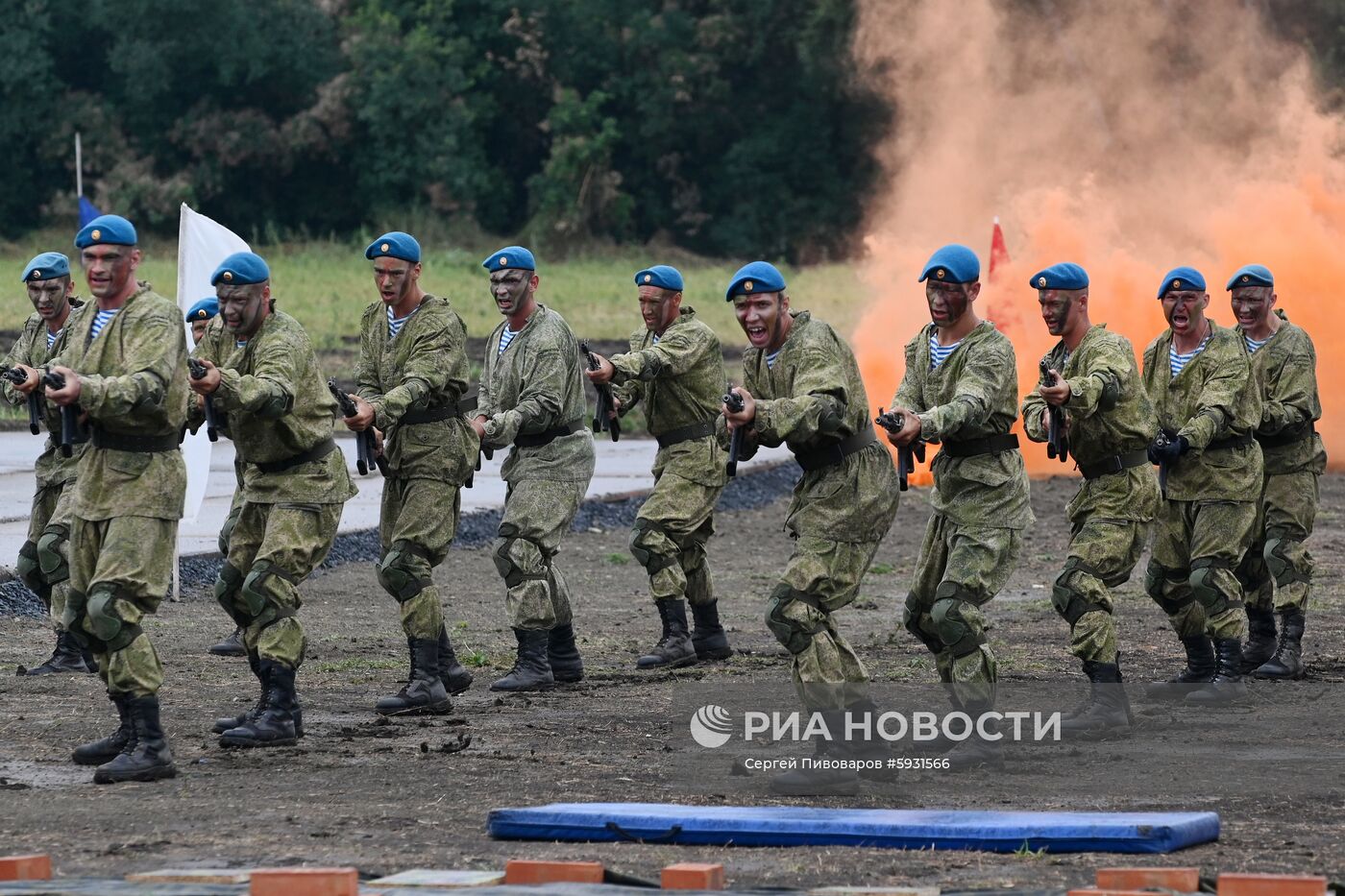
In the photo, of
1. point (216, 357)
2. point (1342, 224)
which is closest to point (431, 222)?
point (1342, 224)

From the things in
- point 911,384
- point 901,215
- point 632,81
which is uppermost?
point 632,81

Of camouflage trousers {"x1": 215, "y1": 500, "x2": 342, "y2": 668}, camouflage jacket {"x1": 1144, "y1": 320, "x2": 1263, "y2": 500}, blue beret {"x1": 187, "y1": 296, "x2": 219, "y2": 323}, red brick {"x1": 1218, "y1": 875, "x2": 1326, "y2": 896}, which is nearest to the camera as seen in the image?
red brick {"x1": 1218, "y1": 875, "x2": 1326, "y2": 896}

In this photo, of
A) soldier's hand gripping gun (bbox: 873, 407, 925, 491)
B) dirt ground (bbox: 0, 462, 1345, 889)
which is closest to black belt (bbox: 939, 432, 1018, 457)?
soldier's hand gripping gun (bbox: 873, 407, 925, 491)

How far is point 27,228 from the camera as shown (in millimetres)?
47594

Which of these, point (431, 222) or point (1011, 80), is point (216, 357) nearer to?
point (1011, 80)

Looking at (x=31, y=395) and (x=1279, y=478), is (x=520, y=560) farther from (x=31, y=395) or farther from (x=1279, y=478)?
(x=1279, y=478)

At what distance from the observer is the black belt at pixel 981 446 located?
8.58 metres

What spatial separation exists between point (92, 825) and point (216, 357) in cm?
261

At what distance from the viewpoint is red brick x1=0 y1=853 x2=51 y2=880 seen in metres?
5.98

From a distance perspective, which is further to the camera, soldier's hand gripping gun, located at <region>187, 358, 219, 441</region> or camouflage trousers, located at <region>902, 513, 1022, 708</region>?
camouflage trousers, located at <region>902, 513, 1022, 708</region>

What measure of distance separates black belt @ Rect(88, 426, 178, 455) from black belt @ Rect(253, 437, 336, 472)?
82cm

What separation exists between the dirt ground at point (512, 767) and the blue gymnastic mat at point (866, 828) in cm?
6

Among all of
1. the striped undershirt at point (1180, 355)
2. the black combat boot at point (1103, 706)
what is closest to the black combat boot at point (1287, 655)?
the striped undershirt at point (1180, 355)

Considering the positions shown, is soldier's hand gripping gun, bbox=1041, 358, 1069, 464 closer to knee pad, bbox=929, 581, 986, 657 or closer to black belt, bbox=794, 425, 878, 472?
knee pad, bbox=929, 581, 986, 657
